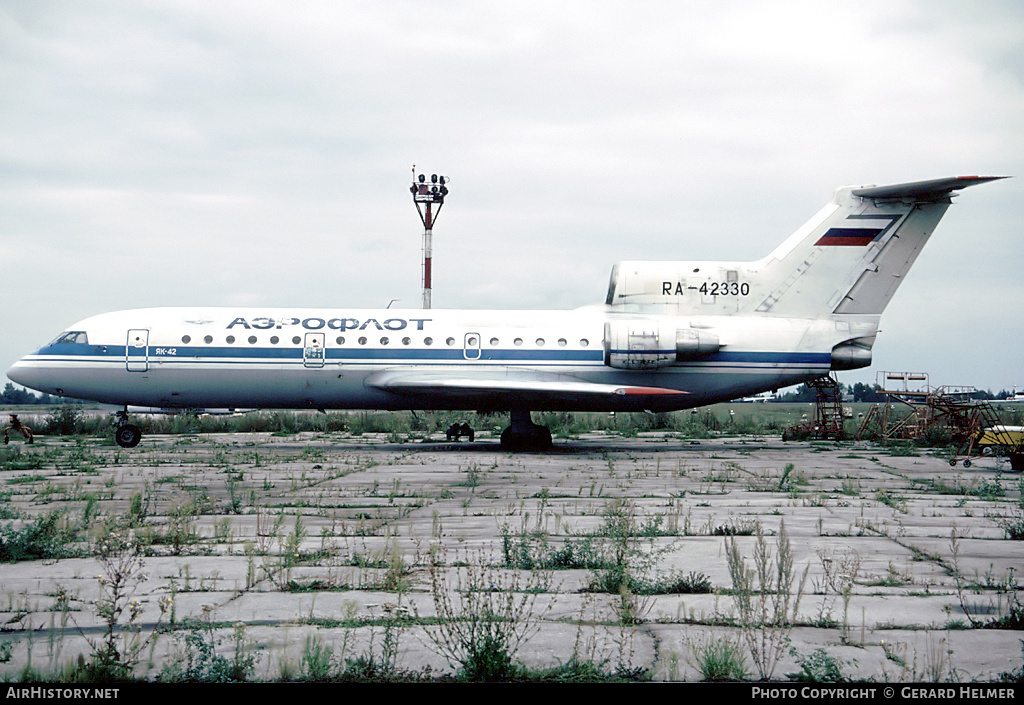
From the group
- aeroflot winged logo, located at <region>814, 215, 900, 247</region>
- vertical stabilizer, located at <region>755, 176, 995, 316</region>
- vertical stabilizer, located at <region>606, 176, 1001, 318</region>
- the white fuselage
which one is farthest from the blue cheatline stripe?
aeroflot winged logo, located at <region>814, 215, 900, 247</region>

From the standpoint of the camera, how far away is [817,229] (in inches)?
881

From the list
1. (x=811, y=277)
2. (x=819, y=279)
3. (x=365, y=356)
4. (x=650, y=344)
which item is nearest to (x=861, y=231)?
(x=819, y=279)

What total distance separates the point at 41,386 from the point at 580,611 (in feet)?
69.0

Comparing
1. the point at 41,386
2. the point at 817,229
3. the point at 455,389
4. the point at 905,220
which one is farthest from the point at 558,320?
the point at 41,386

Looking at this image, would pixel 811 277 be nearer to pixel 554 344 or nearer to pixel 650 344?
pixel 650 344

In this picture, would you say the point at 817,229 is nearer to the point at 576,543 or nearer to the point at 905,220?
the point at 905,220

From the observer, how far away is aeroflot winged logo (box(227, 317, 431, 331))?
21.0 m

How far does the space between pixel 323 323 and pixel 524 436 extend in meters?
6.19

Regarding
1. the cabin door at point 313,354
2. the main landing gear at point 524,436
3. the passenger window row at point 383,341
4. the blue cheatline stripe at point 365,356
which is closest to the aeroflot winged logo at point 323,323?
the passenger window row at point 383,341

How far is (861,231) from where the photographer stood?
870 inches

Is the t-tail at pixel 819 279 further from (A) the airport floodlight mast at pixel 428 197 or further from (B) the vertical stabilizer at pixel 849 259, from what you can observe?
(A) the airport floodlight mast at pixel 428 197

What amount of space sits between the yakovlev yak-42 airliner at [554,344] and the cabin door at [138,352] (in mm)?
37

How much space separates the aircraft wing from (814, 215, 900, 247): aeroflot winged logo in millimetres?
6274

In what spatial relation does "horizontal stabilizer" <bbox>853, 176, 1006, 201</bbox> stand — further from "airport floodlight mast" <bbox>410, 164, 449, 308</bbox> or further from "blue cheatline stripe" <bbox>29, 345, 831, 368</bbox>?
"airport floodlight mast" <bbox>410, 164, 449, 308</bbox>
